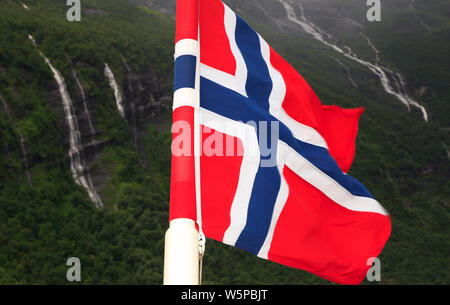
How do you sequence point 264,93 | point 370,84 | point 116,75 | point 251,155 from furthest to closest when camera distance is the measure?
point 370,84 → point 116,75 → point 264,93 → point 251,155

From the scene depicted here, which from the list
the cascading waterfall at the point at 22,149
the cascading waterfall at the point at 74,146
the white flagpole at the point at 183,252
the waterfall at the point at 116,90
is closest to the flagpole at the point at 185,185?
the white flagpole at the point at 183,252

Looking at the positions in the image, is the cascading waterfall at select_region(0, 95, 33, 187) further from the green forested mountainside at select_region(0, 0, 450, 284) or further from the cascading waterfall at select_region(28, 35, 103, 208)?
the cascading waterfall at select_region(28, 35, 103, 208)

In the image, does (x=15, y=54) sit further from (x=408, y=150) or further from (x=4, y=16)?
(x=408, y=150)

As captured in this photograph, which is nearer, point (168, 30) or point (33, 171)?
point (33, 171)

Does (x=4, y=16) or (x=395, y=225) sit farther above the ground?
(x=4, y=16)

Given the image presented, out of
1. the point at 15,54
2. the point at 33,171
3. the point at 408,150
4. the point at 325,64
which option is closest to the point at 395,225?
the point at 408,150

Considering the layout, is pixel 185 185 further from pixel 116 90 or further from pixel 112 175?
pixel 116 90
